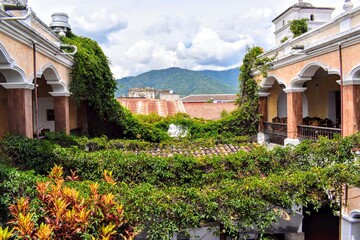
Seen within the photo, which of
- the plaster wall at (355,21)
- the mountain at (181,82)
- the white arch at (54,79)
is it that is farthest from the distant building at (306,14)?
the mountain at (181,82)

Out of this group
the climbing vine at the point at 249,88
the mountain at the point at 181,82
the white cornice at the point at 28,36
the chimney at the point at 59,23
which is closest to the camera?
the white cornice at the point at 28,36

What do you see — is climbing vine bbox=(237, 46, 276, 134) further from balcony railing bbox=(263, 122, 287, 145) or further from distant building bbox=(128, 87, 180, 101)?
distant building bbox=(128, 87, 180, 101)

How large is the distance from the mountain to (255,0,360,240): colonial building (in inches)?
3566

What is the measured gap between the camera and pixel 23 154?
7.89 metres

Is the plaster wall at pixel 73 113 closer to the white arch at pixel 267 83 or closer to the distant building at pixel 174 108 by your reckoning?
the distant building at pixel 174 108

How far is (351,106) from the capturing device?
27.4ft

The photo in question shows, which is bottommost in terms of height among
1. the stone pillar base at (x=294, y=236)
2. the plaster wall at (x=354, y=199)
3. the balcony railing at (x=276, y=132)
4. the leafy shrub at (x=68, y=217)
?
the stone pillar base at (x=294, y=236)

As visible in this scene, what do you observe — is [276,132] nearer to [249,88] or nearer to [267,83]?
[267,83]

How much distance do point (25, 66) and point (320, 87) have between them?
38.9ft

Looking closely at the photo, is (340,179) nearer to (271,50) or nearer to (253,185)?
(253,185)

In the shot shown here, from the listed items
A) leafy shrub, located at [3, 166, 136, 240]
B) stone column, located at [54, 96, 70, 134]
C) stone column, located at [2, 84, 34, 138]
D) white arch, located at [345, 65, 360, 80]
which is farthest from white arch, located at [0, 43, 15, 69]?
white arch, located at [345, 65, 360, 80]

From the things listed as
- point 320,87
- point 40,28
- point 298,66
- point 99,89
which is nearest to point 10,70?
point 40,28

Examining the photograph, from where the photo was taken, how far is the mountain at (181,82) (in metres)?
116

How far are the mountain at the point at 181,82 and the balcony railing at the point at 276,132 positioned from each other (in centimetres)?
9070
